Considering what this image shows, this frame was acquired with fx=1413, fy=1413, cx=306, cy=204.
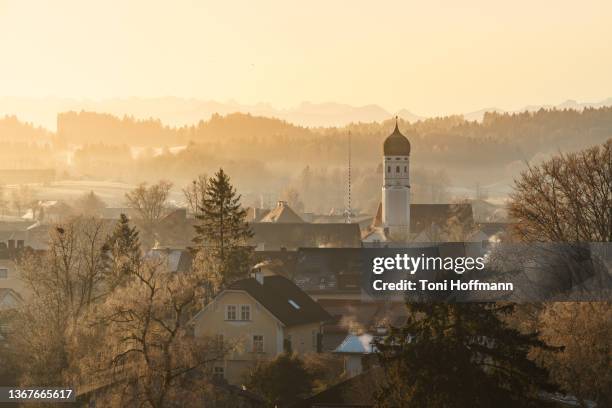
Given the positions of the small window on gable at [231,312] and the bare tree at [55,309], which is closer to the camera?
the bare tree at [55,309]

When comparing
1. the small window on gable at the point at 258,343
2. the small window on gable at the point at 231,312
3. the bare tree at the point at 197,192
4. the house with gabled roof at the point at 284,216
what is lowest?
the small window on gable at the point at 258,343

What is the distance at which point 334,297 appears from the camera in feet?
221

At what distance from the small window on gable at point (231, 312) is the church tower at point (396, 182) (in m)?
76.5

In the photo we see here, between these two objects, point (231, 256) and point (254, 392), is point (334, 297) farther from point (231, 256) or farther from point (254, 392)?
point (254, 392)

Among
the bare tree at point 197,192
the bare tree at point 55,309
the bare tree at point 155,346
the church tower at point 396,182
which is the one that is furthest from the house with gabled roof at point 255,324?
the church tower at point 396,182

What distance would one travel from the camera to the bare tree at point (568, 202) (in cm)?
4538

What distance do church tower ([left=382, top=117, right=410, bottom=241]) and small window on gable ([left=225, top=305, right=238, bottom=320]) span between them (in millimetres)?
76544

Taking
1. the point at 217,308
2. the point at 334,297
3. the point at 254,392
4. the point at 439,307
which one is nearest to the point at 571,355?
the point at 439,307

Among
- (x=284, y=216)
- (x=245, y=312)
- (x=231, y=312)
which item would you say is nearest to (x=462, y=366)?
(x=245, y=312)

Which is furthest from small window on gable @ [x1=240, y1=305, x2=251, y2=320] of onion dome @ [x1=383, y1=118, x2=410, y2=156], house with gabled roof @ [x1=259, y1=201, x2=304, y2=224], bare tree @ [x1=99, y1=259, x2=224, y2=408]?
house with gabled roof @ [x1=259, y1=201, x2=304, y2=224]

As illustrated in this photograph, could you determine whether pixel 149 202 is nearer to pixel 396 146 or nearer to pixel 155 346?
pixel 396 146

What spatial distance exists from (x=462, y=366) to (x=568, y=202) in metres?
21.6

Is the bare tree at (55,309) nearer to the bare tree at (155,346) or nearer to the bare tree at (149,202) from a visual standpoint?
the bare tree at (155,346)

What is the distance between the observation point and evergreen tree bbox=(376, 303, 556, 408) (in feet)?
88.2
